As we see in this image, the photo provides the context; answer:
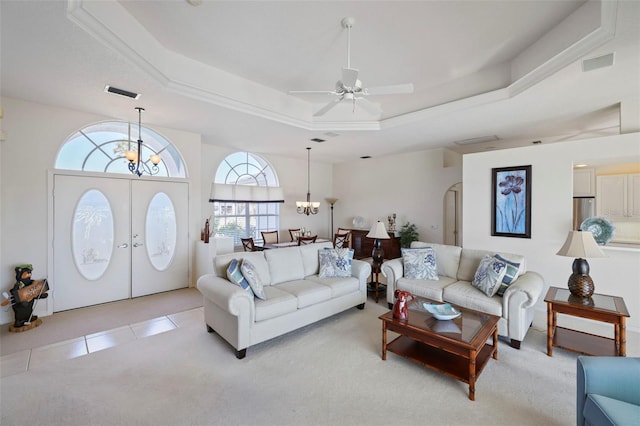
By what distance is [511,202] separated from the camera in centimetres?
449

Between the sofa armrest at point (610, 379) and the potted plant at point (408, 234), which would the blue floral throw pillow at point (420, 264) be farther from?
the potted plant at point (408, 234)

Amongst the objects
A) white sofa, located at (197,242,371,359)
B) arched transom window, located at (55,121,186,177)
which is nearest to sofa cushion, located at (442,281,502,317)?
white sofa, located at (197,242,371,359)

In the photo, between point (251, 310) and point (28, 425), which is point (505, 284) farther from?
point (28, 425)

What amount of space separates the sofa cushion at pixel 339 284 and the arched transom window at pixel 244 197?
3.17 meters

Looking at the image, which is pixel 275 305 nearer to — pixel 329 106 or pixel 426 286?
pixel 426 286

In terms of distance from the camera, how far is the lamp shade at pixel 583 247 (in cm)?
291

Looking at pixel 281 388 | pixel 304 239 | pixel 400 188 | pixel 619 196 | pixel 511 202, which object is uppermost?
pixel 400 188

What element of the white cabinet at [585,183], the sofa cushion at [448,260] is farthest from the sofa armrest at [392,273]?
the white cabinet at [585,183]

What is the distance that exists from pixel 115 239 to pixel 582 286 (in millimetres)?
6484

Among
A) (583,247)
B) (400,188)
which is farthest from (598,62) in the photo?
(400,188)

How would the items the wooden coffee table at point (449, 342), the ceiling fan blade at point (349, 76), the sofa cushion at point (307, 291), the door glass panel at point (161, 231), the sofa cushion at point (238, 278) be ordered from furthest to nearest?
the door glass panel at point (161, 231)
the sofa cushion at point (307, 291)
the sofa cushion at point (238, 278)
the ceiling fan blade at point (349, 76)
the wooden coffee table at point (449, 342)

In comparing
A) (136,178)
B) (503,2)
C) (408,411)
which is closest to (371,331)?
(408,411)

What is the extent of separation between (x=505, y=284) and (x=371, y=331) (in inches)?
67.4

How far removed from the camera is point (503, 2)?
8.05 ft
